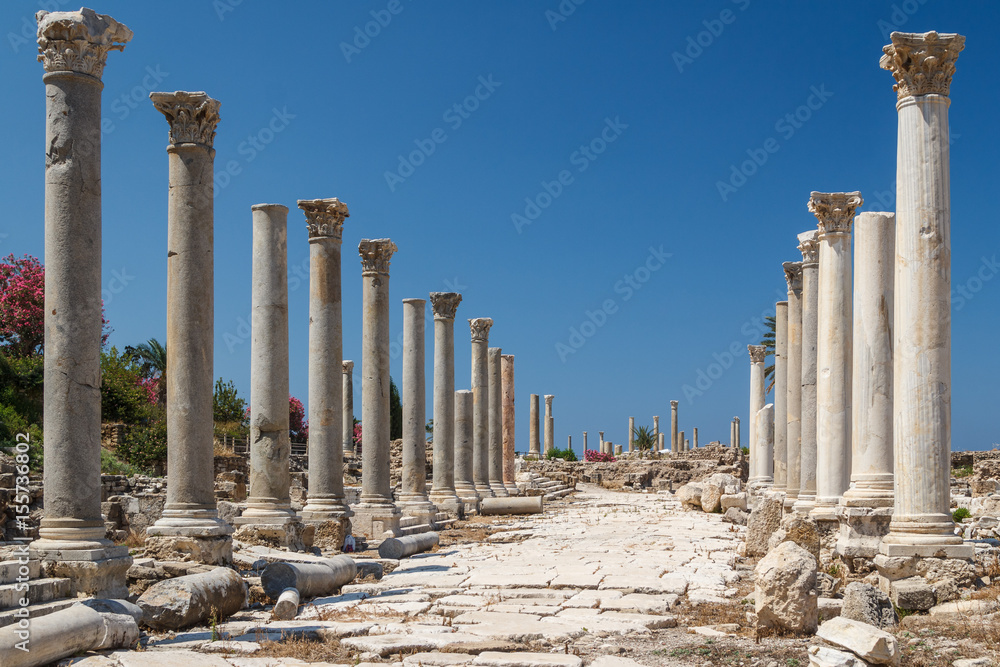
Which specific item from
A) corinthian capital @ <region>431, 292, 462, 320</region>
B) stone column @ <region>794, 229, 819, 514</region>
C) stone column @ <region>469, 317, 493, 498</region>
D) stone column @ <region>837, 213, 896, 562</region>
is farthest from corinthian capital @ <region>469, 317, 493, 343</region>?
stone column @ <region>837, 213, 896, 562</region>

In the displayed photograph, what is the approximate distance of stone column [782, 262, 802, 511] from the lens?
19281mm

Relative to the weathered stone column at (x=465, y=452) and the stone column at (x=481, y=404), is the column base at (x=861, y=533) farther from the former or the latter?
the stone column at (x=481, y=404)

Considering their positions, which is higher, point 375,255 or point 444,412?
point 375,255

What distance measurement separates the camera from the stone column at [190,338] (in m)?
11.5

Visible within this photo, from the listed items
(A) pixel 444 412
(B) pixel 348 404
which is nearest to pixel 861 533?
(A) pixel 444 412

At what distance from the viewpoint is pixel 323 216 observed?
56.0ft

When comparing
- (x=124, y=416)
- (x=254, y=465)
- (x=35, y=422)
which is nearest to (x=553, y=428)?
(x=124, y=416)

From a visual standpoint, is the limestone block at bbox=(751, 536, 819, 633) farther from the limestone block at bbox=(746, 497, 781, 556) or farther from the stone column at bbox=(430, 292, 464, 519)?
the stone column at bbox=(430, 292, 464, 519)

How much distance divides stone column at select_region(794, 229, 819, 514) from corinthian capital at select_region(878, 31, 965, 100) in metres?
7.59

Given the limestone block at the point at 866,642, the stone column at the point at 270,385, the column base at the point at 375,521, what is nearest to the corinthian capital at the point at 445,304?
the column base at the point at 375,521

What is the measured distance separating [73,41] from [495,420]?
2266cm

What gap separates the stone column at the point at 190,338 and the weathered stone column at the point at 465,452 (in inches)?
599

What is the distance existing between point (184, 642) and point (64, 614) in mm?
1350

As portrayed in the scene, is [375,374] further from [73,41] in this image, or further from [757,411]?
[757,411]
